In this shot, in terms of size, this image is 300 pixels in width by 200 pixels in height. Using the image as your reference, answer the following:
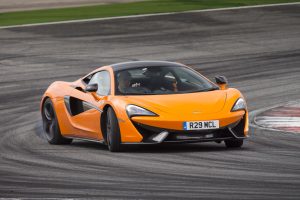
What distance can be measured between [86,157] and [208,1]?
24.1m

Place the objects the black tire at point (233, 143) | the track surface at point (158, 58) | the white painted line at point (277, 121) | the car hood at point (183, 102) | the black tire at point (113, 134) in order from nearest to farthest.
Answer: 1. the track surface at point (158, 58)
2. the car hood at point (183, 102)
3. the black tire at point (113, 134)
4. the black tire at point (233, 143)
5. the white painted line at point (277, 121)

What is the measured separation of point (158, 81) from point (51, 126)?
2.25m

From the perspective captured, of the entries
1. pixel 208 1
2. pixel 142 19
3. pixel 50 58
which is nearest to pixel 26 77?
pixel 50 58

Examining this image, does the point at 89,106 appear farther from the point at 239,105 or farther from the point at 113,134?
the point at 239,105

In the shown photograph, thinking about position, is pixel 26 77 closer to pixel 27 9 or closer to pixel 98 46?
pixel 98 46

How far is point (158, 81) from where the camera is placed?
14.2m

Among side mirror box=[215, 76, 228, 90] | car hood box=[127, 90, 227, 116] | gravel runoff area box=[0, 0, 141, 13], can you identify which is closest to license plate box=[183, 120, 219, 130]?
car hood box=[127, 90, 227, 116]

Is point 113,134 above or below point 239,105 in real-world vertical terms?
below

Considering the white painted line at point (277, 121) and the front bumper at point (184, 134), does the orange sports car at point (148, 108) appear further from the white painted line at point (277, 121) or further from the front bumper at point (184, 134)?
the white painted line at point (277, 121)

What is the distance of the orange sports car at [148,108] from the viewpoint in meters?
13.1

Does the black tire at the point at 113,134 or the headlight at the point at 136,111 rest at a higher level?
the headlight at the point at 136,111

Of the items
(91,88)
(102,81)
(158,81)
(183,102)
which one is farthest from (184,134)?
(102,81)

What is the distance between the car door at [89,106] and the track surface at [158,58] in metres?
0.28

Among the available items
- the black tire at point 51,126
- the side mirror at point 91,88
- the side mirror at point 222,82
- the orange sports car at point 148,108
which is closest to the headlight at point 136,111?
the orange sports car at point 148,108
